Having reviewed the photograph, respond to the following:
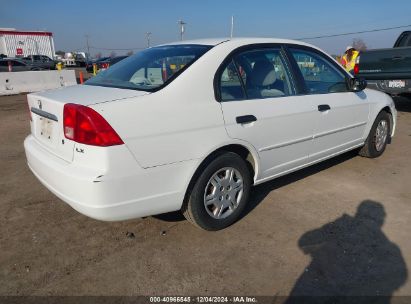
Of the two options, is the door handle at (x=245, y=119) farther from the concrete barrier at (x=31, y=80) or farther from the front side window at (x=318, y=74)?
the concrete barrier at (x=31, y=80)

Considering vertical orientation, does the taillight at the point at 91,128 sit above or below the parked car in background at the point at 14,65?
above

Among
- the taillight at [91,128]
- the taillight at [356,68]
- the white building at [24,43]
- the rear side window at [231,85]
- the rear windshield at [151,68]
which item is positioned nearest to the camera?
the taillight at [91,128]

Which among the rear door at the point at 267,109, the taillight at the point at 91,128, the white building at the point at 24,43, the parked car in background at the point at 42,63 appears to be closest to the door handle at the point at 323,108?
the rear door at the point at 267,109

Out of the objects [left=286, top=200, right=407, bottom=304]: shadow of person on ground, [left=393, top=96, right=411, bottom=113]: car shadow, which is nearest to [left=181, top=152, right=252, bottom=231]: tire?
[left=286, top=200, right=407, bottom=304]: shadow of person on ground

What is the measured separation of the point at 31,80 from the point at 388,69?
43.5ft

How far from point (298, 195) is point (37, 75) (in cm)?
1411

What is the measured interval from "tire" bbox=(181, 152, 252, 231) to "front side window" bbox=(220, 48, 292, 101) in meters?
0.57

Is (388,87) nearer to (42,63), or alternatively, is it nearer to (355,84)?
(355,84)

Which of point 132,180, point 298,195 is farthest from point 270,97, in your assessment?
point 132,180

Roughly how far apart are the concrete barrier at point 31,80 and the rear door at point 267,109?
538 inches

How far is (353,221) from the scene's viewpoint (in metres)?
3.51

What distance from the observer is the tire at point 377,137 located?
17.1 ft

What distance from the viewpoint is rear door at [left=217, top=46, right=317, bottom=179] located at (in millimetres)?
3156

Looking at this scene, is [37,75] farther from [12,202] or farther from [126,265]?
[126,265]
